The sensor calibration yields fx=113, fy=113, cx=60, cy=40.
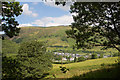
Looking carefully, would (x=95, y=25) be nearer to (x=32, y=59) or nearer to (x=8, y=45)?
(x=8, y=45)

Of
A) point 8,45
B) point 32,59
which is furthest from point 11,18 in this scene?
point 32,59

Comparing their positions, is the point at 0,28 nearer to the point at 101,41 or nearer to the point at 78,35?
the point at 78,35

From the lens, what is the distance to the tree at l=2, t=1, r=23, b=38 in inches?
196

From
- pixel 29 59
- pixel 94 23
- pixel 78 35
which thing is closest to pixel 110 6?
pixel 94 23

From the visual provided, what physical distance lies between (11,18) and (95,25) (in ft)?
18.0

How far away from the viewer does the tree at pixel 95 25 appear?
23.8ft

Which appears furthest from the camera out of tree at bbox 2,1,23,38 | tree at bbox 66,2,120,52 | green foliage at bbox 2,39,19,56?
green foliage at bbox 2,39,19,56

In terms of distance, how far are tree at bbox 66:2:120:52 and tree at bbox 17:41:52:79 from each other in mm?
33830

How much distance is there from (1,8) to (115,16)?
21.2 feet

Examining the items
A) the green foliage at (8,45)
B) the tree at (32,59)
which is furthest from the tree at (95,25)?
the tree at (32,59)

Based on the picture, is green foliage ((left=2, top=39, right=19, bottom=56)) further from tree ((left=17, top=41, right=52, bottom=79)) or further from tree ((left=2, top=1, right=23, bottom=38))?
tree ((left=17, top=41, right=52, bottom=79))

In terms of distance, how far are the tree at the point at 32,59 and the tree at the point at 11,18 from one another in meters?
35.2

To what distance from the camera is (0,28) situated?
191 inches

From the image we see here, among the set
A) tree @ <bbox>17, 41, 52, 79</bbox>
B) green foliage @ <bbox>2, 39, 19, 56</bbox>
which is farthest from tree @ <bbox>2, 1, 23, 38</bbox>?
tree @ <bbox>17, 41, 52, 79</bbox>
